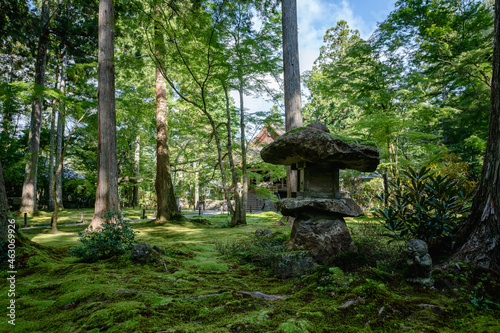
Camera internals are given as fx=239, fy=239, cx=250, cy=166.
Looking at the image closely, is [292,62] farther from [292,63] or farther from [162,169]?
[162,169]

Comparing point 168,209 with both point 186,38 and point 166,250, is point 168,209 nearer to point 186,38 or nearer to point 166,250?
point 166,250

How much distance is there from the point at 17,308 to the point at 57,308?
1.14 ft

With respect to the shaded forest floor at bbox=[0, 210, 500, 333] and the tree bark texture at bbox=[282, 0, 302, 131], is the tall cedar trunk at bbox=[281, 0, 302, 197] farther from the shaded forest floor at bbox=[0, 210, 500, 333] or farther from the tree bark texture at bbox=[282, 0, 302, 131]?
the shaded forest floor at bbox=[0, 210, 500, 333]

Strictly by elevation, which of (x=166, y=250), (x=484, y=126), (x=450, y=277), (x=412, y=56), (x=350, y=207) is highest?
(x=412, y=56)

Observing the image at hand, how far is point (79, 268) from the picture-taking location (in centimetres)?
306

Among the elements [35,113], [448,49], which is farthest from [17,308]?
[35,113]

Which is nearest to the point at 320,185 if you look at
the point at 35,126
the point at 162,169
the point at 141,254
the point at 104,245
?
the point at 141,254

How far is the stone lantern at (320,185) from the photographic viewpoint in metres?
3.57

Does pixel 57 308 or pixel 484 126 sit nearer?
pixel 57 308

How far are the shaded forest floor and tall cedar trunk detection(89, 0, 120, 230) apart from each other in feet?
10.6

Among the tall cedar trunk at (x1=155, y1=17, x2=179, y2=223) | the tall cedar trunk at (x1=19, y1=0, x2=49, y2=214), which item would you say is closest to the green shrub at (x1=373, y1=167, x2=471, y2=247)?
the tall cedar trunk at (x1=155, y1=17, x2=179, y2=223)

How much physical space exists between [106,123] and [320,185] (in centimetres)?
582

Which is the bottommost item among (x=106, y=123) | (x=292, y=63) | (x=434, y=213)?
→ (x=434, y=213)

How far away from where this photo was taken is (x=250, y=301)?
223 cm
